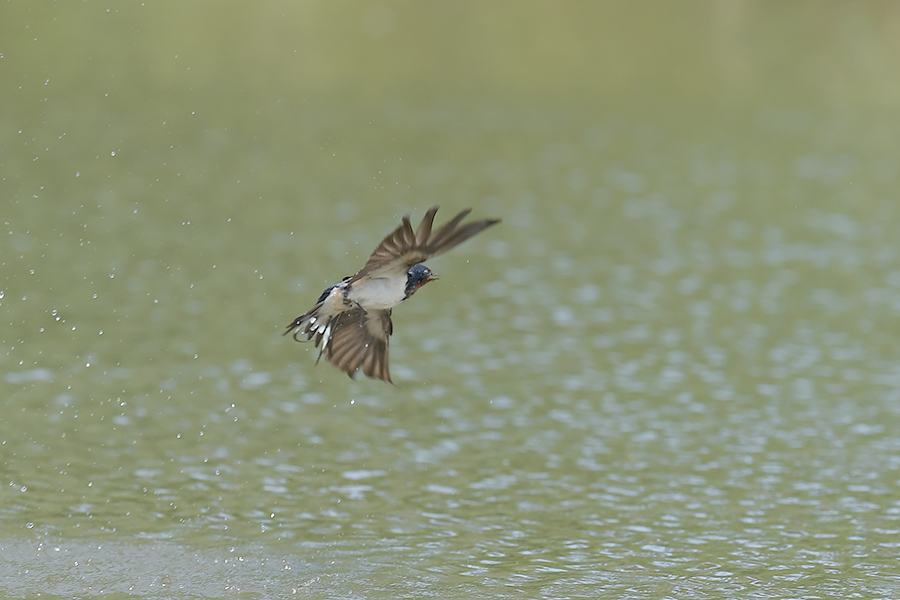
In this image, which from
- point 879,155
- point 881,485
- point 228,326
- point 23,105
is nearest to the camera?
point 881,485

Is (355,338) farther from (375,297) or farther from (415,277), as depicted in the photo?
(415,277)

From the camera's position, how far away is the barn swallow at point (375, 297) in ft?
25.8

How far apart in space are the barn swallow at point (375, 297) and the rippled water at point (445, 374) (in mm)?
2034

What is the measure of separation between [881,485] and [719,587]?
3.60 meters

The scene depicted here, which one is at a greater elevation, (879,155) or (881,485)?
(879,155)

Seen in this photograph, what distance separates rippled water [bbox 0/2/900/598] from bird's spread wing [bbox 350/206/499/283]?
3.10m

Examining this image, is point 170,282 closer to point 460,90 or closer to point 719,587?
point 719,587

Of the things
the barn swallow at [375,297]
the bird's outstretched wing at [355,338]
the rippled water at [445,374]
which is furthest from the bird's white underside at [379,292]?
the rippled water at [445,374]

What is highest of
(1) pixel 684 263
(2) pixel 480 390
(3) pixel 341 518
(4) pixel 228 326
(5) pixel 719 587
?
(1) pixel 684 263

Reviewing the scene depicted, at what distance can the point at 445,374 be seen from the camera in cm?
1667

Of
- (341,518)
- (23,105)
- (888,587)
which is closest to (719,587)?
(888,587)

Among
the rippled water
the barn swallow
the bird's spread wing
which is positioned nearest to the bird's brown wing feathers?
the barn swallow

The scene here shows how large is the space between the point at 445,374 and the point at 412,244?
8761 millimetres

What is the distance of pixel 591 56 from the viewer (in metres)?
41.9
